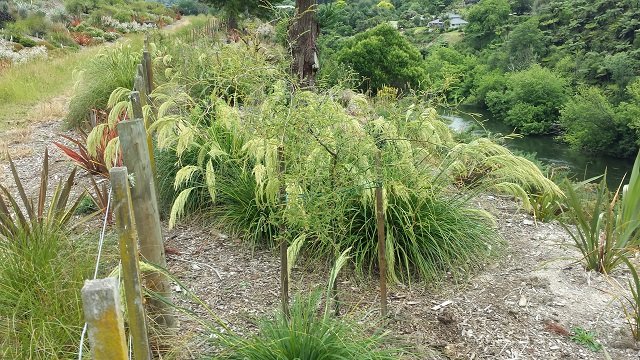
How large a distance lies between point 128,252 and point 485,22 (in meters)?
67.7

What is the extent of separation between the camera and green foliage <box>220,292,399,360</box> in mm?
2033

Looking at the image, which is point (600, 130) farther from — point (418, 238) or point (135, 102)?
point (135, 102)

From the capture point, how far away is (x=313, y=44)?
7844 millimetres

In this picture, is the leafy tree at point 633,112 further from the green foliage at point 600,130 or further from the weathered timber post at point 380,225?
the weathered timber post at point 380,225

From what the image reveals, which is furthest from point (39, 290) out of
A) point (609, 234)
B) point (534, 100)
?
point (534, 100)

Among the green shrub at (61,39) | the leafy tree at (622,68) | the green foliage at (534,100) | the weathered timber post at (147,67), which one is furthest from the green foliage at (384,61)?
the leafy tree at (622,68)

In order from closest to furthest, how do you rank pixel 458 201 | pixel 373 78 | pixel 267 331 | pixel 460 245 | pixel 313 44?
pixel 267 331 → pixel 460 245 → pixel 458 201 → pixel 313 44 → pixel 373 78

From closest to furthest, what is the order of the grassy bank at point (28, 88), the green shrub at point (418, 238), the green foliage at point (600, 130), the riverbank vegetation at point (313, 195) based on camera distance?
the riverbank vegetation at point (313, 195) → the green shrub at point (418, 238) → the grassy bank at point (28, 88) → the green foliage at point (600, 130)

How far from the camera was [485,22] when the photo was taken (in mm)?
63188

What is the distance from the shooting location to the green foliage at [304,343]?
2033 mm

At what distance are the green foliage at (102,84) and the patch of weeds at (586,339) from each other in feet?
19.8

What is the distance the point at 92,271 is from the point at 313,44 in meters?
6.10

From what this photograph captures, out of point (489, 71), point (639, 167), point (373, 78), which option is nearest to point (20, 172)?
point (639, 167)

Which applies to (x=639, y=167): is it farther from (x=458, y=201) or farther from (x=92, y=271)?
(x=92, y=271)
